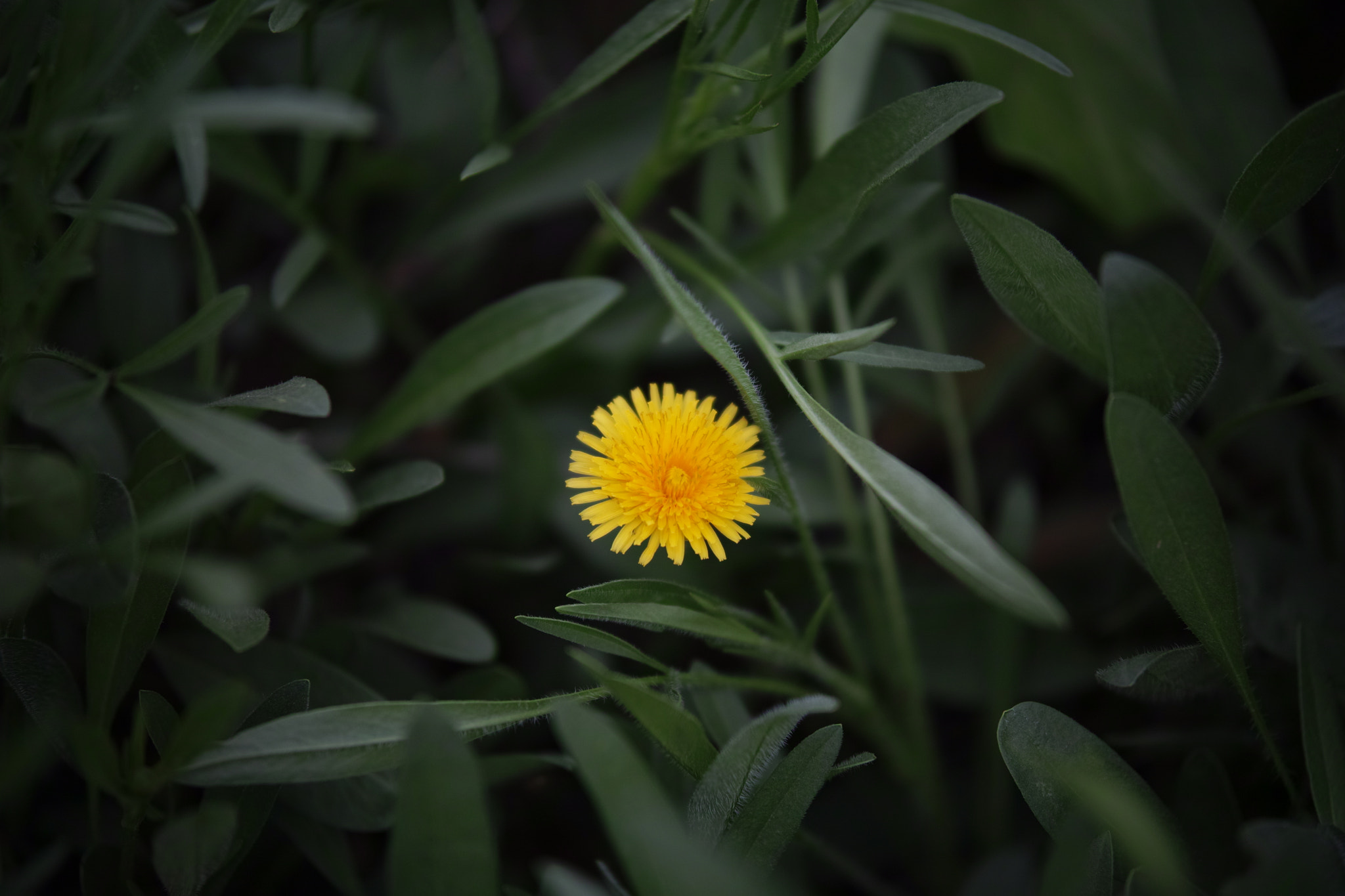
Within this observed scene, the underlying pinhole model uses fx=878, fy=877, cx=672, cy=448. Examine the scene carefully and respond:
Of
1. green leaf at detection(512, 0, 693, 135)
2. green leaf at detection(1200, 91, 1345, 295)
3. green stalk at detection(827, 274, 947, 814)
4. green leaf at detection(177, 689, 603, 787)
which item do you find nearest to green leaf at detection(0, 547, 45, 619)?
green leaf at detection(177, 689, 603, 787)

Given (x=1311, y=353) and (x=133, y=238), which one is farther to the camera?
(x=133, y=238)

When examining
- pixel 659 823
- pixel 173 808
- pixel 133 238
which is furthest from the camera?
pixel 133 238

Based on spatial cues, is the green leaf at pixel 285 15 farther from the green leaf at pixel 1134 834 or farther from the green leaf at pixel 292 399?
the green leaf at pixel 1134 834

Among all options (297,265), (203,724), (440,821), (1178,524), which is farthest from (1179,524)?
(297,265)

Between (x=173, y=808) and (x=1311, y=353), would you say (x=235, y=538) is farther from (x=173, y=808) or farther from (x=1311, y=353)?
(x=1311, y=353)

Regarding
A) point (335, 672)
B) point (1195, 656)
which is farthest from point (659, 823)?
point (1195, 656)

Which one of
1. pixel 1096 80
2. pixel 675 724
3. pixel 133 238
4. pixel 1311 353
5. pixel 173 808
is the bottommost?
pixel 173 808

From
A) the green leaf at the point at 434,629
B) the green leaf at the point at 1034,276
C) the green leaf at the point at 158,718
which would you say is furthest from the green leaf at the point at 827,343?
the green leaf at the point at 158,718
